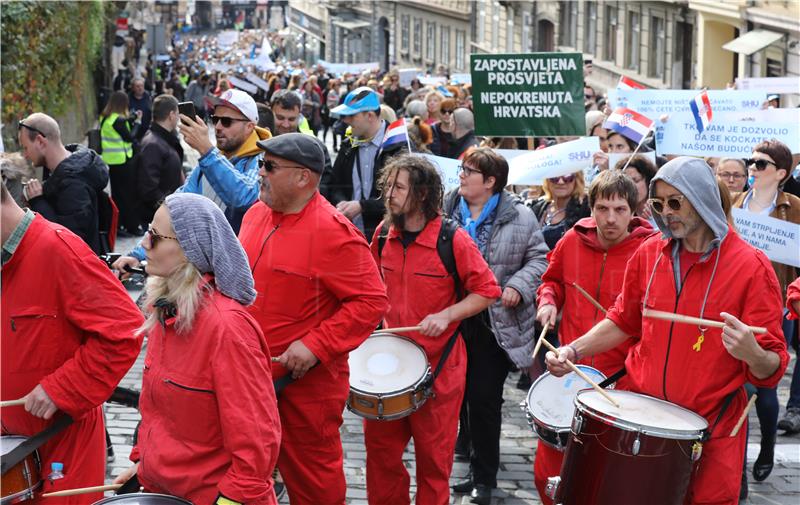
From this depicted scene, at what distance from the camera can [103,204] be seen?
8359 mm

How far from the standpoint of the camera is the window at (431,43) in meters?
65.7

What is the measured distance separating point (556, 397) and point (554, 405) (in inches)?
A: 2.4

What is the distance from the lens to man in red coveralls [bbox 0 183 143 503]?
177 inches

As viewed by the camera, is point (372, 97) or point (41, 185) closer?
point (41, 185)

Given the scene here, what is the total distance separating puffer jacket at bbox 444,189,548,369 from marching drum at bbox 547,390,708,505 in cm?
215

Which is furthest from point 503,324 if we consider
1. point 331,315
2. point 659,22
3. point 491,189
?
point 659,22

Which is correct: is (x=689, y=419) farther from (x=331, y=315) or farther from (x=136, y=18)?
(x=136, y=18)

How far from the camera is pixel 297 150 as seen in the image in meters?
Answer: 5.35

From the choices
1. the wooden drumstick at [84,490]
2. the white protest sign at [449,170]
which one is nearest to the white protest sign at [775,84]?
the white protest sign at [449,170]

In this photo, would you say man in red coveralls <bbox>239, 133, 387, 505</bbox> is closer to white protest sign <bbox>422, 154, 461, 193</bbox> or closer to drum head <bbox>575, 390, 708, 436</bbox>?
drum head <bbox>575, 390, 708, 436</bbox>

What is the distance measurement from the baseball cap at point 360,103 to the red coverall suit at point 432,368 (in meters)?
2.37

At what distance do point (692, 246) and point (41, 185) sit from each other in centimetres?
447

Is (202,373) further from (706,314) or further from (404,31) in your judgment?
(404,31)

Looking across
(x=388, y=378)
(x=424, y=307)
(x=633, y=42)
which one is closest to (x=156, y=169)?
(x=424, y=307)
